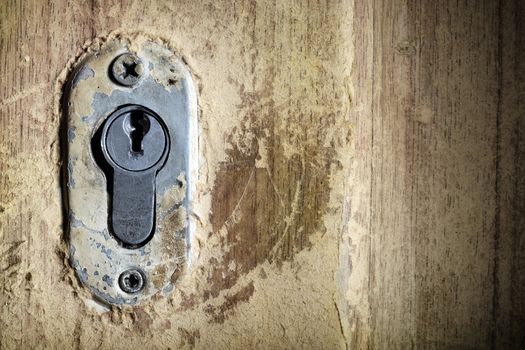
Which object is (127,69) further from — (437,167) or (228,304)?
(437,167)

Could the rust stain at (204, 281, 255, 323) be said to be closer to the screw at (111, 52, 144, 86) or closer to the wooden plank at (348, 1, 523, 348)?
the wooden plank at (348, 1, 523, 348)

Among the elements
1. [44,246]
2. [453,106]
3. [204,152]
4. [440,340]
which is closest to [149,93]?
[204,152]

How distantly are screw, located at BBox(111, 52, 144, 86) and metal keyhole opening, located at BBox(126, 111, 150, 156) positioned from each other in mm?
35

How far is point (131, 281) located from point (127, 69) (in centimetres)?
23

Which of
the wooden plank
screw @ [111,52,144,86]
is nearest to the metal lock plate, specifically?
screw @ [111,52,144,86]

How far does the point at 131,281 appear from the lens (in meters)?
0.45

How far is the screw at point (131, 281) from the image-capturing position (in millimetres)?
450

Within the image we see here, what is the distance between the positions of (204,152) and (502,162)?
15.2 inches

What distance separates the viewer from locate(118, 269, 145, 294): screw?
45cm

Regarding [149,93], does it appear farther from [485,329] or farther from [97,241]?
[485,329]

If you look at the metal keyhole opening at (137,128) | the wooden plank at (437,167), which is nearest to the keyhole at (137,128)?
the metal keyhole opening at (137,128)

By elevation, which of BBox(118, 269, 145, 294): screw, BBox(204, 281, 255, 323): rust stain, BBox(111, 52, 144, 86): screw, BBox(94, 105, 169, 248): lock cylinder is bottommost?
BBox(204, 281, 255, 323): rust stain

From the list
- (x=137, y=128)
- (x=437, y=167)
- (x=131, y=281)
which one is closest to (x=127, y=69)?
(x=137, y=128)

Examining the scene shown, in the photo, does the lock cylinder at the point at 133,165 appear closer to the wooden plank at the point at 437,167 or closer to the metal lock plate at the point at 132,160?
the metal lock plate at the point at 132,160
